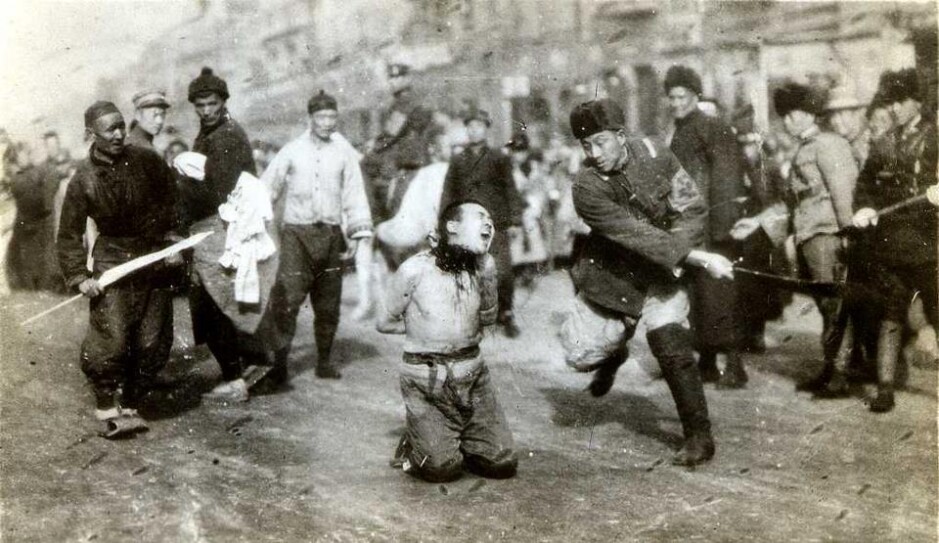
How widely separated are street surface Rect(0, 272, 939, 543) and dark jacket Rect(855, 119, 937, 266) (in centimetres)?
60

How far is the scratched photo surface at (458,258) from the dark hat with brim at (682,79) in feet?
0.05

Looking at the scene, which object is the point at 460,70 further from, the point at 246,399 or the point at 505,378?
the point at 246,399

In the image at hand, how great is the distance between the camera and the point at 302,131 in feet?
14.9

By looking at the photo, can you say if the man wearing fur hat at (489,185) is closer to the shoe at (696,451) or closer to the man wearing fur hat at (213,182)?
the man wearing fur hat at (213,182)

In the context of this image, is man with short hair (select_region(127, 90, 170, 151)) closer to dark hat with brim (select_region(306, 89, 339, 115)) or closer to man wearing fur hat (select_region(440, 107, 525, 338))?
dark hat with brim (select_region(306, 89, 339, 115))

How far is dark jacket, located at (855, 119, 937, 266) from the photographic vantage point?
4352 millimetres

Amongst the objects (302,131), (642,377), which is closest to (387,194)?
(302,131)

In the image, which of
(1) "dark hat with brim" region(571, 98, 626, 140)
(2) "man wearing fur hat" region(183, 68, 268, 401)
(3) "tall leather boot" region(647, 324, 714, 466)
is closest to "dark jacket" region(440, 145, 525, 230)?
(1) "dark hat with brim" region(571, 98, 626, 140)

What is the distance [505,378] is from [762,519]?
4.81 ft

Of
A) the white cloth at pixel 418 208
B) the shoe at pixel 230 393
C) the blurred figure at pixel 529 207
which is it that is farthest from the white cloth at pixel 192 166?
the blurred figure at pixel 529 207

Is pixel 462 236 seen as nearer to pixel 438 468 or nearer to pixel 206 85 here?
pixel 438 468

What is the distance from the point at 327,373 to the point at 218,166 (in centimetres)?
113

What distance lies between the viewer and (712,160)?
4.72 meters

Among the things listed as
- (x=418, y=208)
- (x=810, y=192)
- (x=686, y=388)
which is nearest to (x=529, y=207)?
(x=418, y=208)
